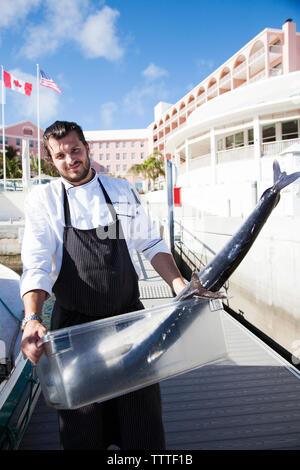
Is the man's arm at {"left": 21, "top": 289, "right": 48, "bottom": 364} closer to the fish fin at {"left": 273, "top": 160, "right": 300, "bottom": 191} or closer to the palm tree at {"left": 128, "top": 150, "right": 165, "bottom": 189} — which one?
the fish fin at {"left": 273, "top": 160, "right": 300, "bottom": 191}

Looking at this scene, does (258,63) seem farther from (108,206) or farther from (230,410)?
(108,206)

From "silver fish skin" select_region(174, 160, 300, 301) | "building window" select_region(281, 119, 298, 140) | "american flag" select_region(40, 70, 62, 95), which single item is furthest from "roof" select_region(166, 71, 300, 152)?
"silver fish skin" select_region(174, 160, 300, 301)

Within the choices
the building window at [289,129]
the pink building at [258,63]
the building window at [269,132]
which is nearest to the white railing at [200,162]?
the building window at [269,132]

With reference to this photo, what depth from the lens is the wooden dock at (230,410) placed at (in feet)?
8.94

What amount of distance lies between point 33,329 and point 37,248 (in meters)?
0.38

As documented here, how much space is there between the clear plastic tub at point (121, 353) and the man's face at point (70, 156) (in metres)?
0.77

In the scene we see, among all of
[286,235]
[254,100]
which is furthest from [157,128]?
[286,235]

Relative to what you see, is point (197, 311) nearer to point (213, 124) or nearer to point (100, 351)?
point (100, 351)

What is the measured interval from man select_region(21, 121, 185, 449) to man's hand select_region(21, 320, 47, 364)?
51 mm

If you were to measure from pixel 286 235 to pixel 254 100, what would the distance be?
18.4m

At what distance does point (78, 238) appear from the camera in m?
1.57

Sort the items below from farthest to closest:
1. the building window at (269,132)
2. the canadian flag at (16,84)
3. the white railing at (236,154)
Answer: the canadian flag at (16,84)
the building window at (269,132)
the white railing at (236,154)

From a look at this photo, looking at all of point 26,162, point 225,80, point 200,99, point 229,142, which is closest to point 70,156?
point 229,142

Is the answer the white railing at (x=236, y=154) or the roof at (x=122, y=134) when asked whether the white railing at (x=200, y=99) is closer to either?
the roof at (x=122, y=134)
